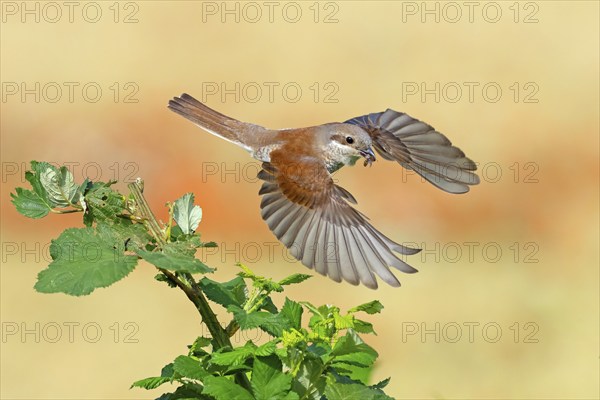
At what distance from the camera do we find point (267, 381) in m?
1.45

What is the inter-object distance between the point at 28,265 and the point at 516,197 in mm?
2423

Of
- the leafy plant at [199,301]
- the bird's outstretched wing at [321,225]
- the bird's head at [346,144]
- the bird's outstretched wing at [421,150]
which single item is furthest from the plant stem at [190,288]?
the bird's head at [346,144]

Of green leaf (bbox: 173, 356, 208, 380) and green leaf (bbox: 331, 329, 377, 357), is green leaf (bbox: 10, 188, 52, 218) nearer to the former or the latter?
green leaf (bbox: 173, 356, 208, 380)

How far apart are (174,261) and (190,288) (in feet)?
0.40

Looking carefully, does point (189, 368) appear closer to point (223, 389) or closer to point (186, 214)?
point (223, 389)

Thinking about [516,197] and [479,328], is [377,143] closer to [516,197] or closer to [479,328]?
[479,328]

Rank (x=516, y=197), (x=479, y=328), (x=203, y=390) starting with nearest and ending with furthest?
(x=203, y=390) < (x=479, y=328) < (x=516, y=197)

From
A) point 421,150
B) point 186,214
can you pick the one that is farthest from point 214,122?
point 186,214

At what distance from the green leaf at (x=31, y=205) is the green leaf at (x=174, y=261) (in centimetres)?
22

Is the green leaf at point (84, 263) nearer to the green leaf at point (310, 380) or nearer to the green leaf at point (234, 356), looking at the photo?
the green leaf at point (234, 356)

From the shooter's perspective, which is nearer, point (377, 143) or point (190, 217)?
point (190, 217)

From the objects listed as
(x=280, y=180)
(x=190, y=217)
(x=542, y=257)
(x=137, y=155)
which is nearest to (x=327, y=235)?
(x=280, y=180)

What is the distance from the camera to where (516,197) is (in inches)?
227

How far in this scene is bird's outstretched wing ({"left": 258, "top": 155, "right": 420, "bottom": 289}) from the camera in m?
2.61
